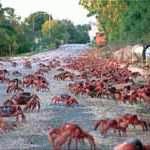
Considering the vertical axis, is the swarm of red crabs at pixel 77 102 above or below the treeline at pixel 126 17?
below

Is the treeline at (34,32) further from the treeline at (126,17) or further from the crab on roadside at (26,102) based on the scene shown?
the crab on roadside at (26,102)

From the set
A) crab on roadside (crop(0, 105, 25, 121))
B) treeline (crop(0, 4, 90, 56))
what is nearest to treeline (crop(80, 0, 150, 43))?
A: crab on roadside (crop(0, 105, 25, 121))

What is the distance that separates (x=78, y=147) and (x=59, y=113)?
5.15 m

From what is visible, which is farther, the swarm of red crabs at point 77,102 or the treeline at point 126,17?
the treeline at point 126,17

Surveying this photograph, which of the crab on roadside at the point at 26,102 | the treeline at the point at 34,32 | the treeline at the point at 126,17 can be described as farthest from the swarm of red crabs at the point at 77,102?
the treeline at the point at 34,32

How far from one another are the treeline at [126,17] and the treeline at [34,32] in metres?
20.0

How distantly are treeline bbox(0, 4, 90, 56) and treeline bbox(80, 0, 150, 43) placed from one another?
787 inches

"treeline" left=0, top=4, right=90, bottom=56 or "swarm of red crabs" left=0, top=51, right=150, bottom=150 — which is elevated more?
"treeline" left=0, top=4, right=90, bottom=56

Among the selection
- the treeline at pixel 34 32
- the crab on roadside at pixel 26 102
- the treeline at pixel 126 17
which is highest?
the treeline at pixel 34 32

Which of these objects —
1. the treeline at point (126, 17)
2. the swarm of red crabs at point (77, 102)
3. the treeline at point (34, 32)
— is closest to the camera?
the swarm of red crabs at point (77, 102)

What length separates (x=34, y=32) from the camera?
112250mm

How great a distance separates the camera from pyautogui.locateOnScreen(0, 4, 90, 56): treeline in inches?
3002

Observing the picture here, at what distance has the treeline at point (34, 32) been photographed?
250ft

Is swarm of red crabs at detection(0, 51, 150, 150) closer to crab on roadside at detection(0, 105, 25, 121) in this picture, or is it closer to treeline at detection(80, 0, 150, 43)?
crab on roadside at detection(0, 105, 25, 121)
